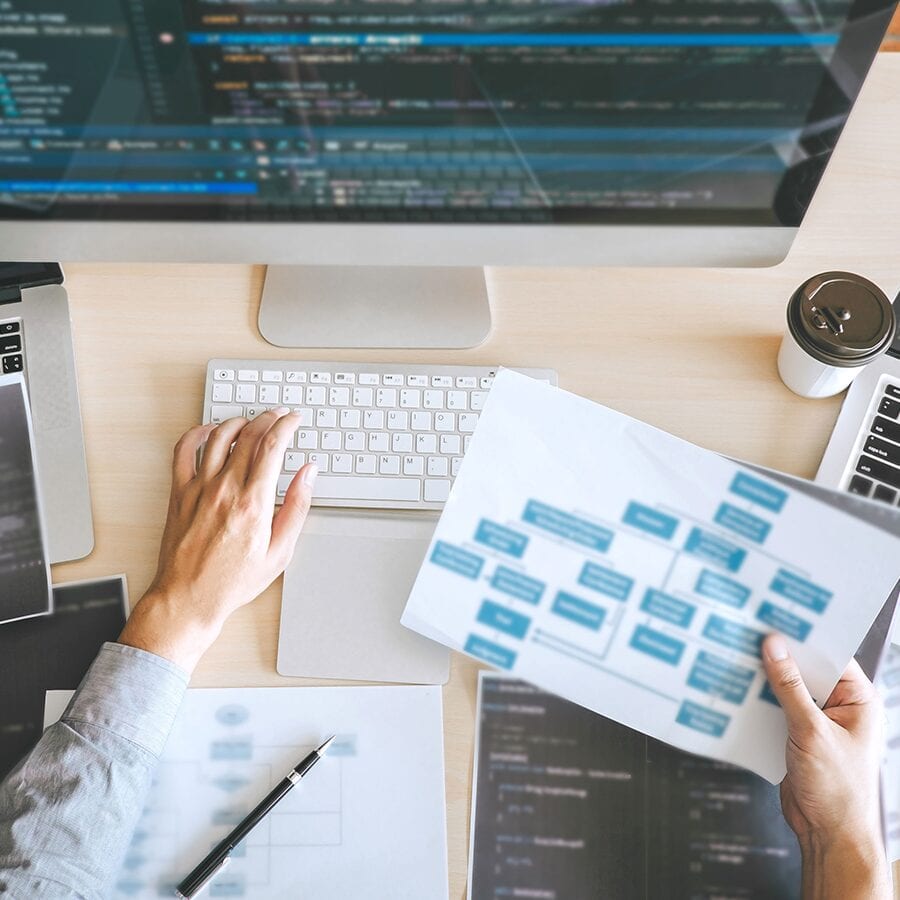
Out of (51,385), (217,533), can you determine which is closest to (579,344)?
(217,533)

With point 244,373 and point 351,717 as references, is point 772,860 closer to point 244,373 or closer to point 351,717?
point 351,717

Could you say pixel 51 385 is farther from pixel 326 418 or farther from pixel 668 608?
pixel 668 608

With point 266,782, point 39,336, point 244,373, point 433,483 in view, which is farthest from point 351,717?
point 39,336

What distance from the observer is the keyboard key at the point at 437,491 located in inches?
25.7

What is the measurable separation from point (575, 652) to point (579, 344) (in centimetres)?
26

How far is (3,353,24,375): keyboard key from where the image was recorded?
68 centimetres

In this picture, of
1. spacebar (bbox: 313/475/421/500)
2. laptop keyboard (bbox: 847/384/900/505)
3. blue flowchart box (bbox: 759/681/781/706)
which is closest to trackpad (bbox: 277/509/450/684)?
spacebar (bbox: 313/475/421/500)

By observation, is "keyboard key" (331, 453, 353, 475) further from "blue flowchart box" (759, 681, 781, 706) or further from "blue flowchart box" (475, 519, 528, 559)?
"blue flowchart box" (759, 681, 781, 706)

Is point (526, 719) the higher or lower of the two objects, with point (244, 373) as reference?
lower

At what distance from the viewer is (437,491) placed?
653 mm

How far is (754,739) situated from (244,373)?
0.48 metres

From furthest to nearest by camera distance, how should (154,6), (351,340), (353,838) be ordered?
(351,340), (353,838), (154,6)

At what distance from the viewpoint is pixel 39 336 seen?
0.70 meters

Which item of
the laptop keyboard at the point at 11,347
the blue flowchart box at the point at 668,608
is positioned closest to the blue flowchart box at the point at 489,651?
the blue flowchart box at the point at 668,608
